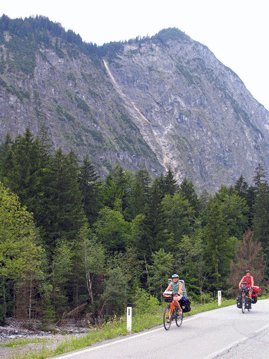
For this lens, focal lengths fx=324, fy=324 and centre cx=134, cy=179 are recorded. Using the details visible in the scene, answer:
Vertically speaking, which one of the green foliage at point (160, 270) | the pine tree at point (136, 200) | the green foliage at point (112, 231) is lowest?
the green foliage at point (160, 270)

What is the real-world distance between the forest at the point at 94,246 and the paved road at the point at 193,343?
15.5 metres

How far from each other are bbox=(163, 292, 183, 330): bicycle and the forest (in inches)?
584

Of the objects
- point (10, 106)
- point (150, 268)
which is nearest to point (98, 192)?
point (150, 268)

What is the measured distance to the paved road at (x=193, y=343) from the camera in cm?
752

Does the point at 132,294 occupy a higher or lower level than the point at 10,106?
lower

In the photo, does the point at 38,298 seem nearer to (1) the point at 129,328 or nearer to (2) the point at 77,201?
(2) the point at 77,201

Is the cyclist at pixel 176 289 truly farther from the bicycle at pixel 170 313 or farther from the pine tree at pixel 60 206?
the pine tree at pixel 60 206

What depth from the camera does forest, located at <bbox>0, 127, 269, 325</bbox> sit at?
3256 cm

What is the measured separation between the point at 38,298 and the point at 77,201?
1428 centimetres

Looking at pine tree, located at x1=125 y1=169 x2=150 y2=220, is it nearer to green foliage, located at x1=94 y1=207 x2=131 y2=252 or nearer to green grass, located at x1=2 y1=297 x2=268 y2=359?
green foliage, located at x1=94 y1=207 x2=131 y2=252

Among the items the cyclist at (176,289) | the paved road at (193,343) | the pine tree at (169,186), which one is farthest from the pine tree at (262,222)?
the cyclist at (176,289)

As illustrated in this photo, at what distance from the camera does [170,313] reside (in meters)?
10.9

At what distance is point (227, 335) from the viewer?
9742 millimetres

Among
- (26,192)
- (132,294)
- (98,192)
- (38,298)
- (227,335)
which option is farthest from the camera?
(98,192)
